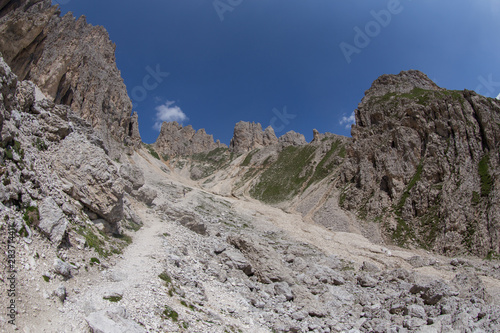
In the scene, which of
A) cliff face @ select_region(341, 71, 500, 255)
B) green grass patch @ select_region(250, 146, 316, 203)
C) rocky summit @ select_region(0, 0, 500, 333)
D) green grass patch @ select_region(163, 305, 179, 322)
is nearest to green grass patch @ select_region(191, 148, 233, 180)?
green grass patch @ select_region(250, 146, 316, 203)

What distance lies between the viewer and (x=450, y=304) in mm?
14734

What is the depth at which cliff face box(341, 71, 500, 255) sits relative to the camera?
44.3 metres

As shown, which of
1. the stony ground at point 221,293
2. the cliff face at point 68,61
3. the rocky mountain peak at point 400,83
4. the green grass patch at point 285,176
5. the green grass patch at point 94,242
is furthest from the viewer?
the green grass patch at point 285,176

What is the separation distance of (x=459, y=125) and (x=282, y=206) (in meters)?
46.3

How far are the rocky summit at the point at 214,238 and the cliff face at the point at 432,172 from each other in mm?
261

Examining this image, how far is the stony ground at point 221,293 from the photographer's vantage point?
9297 millimetres

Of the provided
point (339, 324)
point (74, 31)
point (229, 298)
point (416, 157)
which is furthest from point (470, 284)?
point (74, 31)

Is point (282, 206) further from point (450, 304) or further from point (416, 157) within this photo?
point (450, 304)

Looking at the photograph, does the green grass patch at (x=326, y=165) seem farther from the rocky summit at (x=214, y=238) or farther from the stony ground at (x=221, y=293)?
the stony ground at (x=221, y=293)

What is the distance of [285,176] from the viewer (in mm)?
107688

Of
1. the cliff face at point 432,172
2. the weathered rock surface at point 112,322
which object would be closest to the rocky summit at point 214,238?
the weathered rock surface at point 112,322

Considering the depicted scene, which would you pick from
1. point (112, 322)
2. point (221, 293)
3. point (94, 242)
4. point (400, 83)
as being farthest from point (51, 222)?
point (400, 83)

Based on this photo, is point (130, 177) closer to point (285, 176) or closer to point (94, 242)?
point (94, 242)

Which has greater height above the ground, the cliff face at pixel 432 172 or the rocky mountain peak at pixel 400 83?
the rocky mountain peak at pixel 400 83
